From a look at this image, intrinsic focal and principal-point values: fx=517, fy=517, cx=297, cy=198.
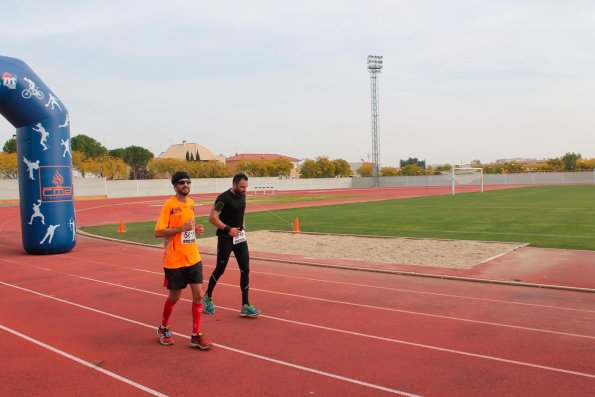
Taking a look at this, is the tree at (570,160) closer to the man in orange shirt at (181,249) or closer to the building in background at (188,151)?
the building in background at (188,151)

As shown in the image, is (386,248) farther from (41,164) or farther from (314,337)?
(41,164)

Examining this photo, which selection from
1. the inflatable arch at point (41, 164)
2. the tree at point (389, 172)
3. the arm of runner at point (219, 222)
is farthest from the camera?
the tree at point (389, 172)

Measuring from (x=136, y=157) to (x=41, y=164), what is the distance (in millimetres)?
91046

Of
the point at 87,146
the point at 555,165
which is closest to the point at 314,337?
the point at 87,146

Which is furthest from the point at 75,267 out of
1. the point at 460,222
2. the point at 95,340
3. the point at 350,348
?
the point at 460,222

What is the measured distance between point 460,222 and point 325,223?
5.48 meters

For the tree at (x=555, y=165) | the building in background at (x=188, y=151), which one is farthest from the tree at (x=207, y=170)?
the tree at (x=555, y=165)

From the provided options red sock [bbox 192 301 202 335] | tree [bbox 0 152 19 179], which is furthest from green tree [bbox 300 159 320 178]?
red sock [bbox 192 301 202 335]

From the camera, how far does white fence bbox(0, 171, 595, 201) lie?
5212 centimetres

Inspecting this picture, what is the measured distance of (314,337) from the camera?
6348 millimetres

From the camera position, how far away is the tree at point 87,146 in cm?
9469

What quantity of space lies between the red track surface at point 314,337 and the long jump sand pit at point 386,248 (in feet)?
5.41

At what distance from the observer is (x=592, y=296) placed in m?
8.34

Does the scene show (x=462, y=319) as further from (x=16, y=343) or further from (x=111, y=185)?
(x=111, y=185)
